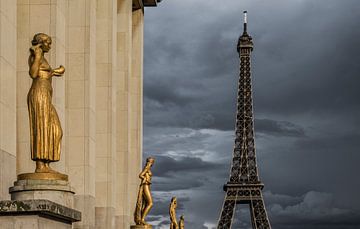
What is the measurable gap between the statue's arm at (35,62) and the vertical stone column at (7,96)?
2702mm

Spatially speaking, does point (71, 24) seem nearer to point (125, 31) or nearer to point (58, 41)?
point (58, 41)

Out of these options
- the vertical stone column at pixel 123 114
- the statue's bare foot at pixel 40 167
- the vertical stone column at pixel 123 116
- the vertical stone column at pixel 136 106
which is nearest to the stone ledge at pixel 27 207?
the statue's bare foot at pixel 40 167

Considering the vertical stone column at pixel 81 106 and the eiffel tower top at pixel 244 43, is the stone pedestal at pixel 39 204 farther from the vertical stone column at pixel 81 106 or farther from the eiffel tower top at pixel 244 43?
the eiffel tower top at pixel 244 43

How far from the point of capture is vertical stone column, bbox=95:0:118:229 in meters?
27.5

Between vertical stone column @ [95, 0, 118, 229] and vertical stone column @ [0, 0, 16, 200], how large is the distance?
37.1ft

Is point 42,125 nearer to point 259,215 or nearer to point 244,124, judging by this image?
point 259,215

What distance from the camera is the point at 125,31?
3334cm

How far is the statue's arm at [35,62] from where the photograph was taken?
1285cm

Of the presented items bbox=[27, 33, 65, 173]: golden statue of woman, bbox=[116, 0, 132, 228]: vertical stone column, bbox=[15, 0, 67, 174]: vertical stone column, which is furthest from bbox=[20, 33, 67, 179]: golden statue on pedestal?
bbox=[116, 0, 132, 228]: vertical stone column

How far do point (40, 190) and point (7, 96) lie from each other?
4.22 metres

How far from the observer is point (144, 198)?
93.9ft

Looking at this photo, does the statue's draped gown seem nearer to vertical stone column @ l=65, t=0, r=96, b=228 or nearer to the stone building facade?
the stone building facade

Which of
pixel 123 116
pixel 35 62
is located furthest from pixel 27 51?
pixel 123 116

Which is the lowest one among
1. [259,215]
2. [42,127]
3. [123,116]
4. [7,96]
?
[259,215]
